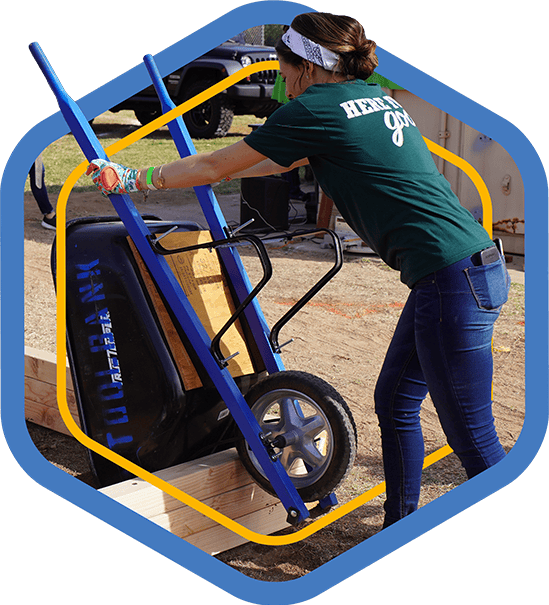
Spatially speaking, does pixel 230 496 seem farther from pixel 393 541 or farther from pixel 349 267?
pixel 349 267

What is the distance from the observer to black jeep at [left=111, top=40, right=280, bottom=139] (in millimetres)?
11031

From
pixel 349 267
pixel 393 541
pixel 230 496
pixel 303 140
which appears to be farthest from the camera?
pixel 349 267

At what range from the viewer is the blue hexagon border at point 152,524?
8.27 feet

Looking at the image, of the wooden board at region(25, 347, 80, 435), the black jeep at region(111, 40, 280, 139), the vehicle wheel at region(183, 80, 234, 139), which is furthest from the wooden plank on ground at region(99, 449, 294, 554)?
the vehicle wheel at region(183, 80, 234, 139)

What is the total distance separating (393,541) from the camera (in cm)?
254

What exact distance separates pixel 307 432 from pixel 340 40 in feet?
4.77

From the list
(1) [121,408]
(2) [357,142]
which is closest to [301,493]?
(1) [121,408]

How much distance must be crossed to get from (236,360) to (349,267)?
4082mm

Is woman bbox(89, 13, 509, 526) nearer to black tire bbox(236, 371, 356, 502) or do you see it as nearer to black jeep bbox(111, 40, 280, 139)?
black tire bbox(236, 371, 356, 502)

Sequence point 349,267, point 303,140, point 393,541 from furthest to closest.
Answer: point 349,267 → point 393,541 → point 303,140

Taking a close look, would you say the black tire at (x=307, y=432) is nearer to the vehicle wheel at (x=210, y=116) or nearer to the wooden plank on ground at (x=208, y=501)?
the wooden plank on ground at (x=208, y=501)

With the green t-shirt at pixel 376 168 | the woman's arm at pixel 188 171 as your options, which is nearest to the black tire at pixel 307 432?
the green t-shirt at pixel 376 168

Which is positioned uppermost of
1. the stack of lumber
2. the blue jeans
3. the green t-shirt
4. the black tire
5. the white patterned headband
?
the white patterned headband

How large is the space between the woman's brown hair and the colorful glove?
0.71m
